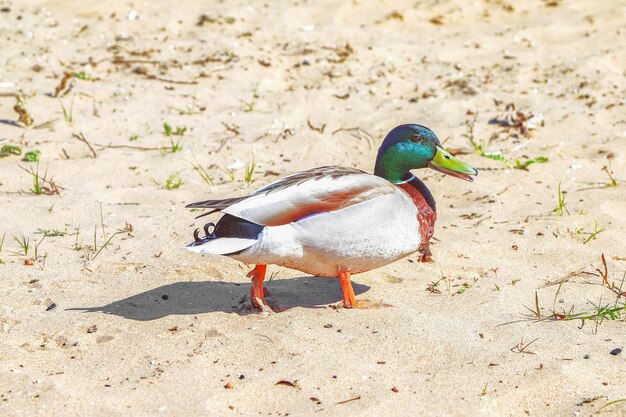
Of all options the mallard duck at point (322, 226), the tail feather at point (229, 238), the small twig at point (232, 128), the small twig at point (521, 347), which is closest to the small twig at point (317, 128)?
the small twig at point (232, 128)

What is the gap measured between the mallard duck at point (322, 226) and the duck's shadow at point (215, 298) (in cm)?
14

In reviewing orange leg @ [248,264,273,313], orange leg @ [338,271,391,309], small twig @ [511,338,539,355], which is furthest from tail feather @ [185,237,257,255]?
small twig @ [511,338,539,355]

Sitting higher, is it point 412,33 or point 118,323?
point 412,33

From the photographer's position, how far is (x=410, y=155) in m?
4.60

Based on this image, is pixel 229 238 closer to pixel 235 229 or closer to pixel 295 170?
pixel 235 229

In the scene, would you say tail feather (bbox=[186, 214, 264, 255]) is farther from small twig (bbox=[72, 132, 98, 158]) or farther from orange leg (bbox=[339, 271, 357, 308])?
small twig (bbox=[72, 132, 98, 158])

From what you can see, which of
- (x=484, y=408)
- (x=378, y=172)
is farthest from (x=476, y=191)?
(x=484, y=408)

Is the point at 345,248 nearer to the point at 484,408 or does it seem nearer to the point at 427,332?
the point at 427,332

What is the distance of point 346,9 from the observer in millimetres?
8578

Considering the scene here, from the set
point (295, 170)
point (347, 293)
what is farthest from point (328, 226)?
point (295, 170)

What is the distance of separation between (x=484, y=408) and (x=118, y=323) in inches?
67.5

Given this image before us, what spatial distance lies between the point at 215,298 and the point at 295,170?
1.82 m

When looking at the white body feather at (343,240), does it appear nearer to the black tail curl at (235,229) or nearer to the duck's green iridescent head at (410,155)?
the black tail curl at (235,229)

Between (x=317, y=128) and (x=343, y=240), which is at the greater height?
(x=343, y=240)
